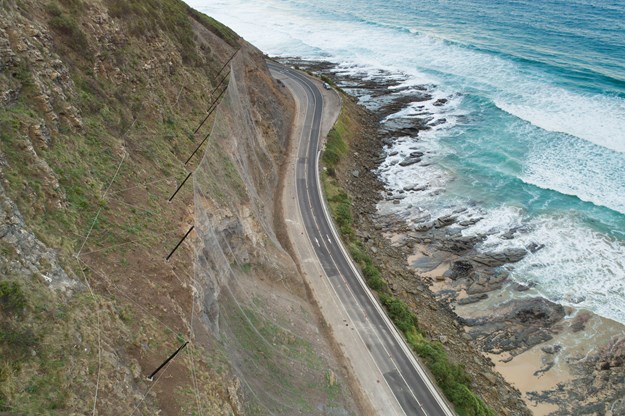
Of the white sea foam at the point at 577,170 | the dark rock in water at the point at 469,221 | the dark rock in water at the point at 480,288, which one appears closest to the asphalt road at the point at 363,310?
the dark rock in water at the point at 480,288

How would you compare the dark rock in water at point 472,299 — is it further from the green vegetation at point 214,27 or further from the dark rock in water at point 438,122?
the green vegetation at point 214,27

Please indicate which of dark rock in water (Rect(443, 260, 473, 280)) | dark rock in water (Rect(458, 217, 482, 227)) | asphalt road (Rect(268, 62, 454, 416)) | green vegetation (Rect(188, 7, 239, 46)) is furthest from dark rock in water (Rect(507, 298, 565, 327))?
green vegetation (Rect(188, 7, 239, 46))

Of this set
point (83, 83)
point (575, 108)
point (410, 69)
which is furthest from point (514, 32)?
point (83, 83)

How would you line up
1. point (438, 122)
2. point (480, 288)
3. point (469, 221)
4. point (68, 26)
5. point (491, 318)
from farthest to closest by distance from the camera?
point (438, 122), point (469, 221), point (480, 288), point (491, 318), point (68, 26)

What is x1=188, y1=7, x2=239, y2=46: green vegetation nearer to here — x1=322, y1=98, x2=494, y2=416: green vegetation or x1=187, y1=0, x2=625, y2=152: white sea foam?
x1=322, y1=98, x2=494, y2=416: green vegetation

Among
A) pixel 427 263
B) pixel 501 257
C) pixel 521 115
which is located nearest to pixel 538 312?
pixel 501 257

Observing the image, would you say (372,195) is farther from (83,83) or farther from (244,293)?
(83,83)

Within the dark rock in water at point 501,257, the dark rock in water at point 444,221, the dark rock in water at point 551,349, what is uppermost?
the dark rock in water at point 444,221

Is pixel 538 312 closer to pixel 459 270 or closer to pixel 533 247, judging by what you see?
pixel 459 270
